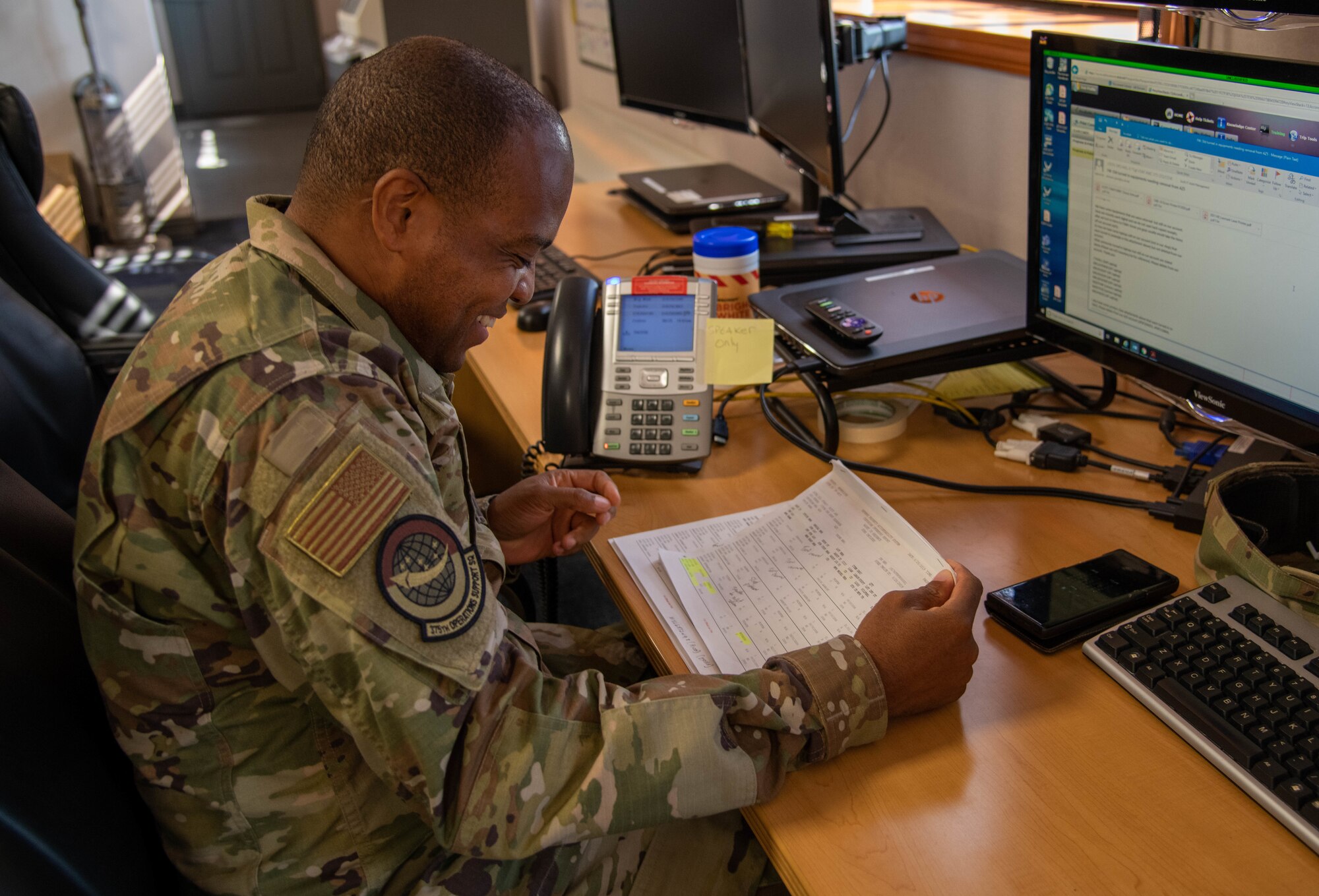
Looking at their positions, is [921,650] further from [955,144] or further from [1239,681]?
[955,144]

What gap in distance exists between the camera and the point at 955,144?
1.71 meters

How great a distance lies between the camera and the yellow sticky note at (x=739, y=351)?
120cm

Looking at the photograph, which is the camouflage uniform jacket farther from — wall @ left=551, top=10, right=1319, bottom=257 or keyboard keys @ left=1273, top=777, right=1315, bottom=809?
wall @ left=551, top=10, right=1319, bottom=257

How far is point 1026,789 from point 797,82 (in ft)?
3.92

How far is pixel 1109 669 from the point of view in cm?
80

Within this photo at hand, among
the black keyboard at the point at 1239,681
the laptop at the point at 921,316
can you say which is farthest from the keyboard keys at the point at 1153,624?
the laptop at the point at 921,316

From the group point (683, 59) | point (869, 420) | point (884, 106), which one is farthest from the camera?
point (683, 59)

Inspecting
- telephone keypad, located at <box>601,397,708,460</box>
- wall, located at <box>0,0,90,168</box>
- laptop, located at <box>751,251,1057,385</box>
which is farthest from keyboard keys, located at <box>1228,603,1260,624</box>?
wall, located at <box>0,0,90,168</box>

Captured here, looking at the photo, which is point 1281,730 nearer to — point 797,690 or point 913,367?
point 797,690

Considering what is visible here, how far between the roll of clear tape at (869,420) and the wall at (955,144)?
0.50 m

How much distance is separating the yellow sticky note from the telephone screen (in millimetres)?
29

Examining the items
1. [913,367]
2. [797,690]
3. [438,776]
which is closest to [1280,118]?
[913,367]

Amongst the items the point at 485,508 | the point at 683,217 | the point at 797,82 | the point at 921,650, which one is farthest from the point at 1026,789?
the point at 683,217

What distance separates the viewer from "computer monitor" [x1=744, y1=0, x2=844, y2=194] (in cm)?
144
